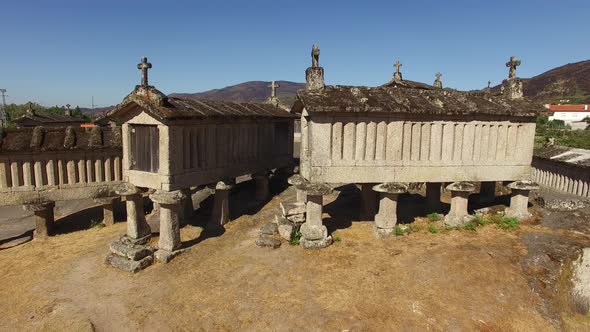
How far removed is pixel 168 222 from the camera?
1205 cm

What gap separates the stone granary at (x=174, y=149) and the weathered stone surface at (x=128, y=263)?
452mm

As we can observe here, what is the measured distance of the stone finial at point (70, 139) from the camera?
1462 centimetres

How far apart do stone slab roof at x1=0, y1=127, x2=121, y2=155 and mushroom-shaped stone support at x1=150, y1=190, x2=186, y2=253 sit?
5.42m

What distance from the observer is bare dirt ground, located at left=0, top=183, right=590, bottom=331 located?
8156mm

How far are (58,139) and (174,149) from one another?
21.7 feet

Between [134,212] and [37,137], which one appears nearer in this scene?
[134,212]

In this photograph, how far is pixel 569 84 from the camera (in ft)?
523

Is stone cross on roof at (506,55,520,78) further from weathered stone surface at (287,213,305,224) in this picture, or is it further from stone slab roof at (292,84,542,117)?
weathered stone surface at (287,213,305,224)

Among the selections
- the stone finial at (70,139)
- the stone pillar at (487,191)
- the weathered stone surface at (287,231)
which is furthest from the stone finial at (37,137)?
the stone pillar at (487,191)

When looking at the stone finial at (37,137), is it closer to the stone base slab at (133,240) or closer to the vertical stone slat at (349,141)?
the stone base slab at (133,240)

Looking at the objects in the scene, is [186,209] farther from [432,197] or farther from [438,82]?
[438,82]

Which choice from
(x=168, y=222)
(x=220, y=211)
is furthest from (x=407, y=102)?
(x=168, y=222)

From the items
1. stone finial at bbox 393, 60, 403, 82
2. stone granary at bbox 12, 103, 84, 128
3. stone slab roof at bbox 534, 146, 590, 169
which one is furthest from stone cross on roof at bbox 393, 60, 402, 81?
stone granary at bbox 12, 103, 84, 128

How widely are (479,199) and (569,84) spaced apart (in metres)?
186
